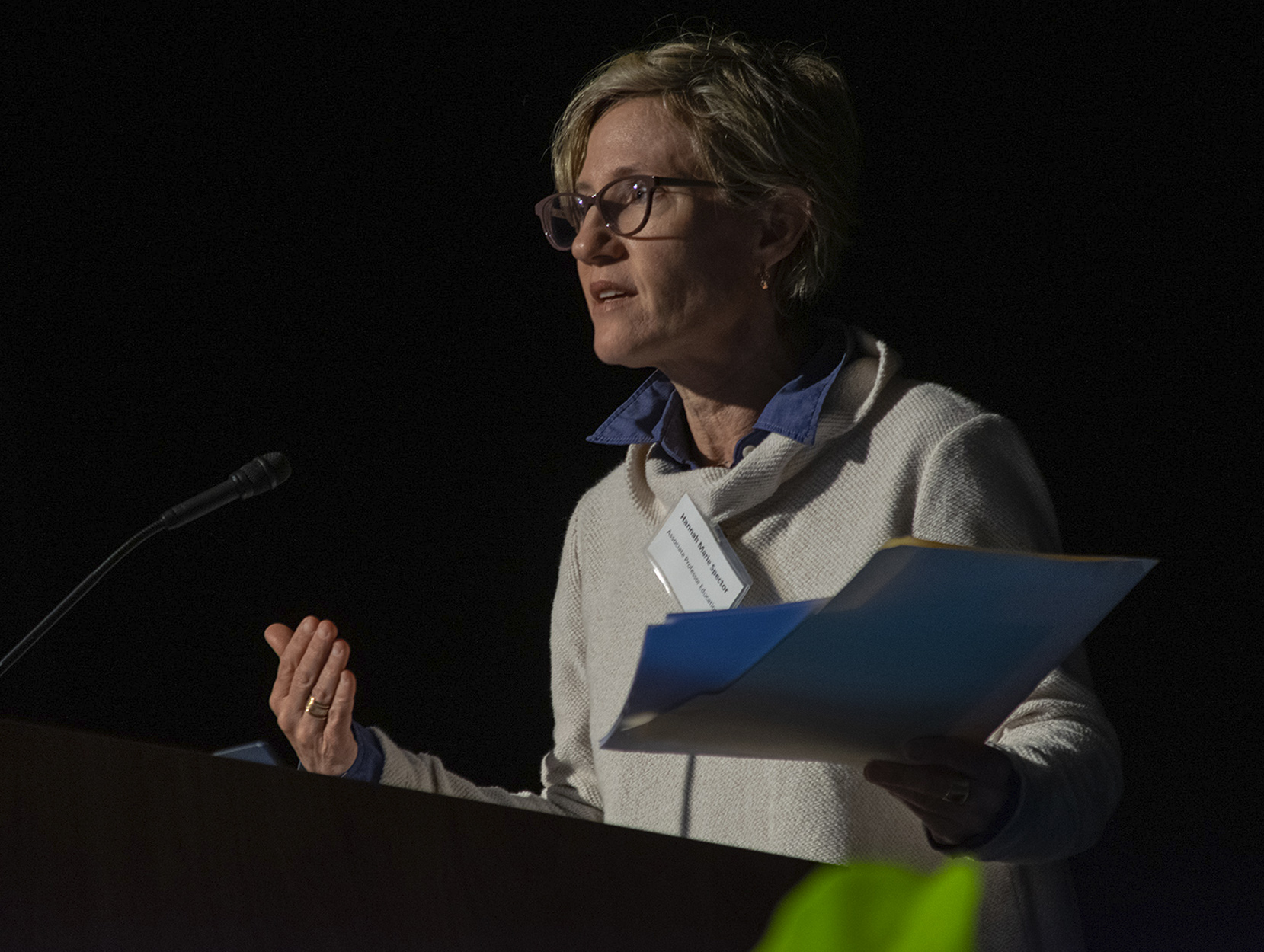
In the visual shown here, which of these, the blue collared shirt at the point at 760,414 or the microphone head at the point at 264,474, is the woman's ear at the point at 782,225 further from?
the microphone head at the point at 264,474

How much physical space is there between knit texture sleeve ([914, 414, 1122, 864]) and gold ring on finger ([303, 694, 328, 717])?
2.38 ft

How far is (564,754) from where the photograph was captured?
1.71 m

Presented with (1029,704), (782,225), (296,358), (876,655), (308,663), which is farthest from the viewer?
A: (296,358)

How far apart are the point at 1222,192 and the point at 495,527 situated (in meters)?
1.67

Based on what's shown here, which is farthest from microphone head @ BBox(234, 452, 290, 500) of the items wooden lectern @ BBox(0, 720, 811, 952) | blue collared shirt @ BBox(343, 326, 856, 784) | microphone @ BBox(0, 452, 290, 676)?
wooden lectern @ BBox(0, 720, 811, 952)

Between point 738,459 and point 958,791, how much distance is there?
76cm

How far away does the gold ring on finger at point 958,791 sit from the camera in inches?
35.9

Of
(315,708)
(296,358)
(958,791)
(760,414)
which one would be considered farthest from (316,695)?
(296,358)

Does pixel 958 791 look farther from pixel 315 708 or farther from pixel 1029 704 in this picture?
pixel 315 708

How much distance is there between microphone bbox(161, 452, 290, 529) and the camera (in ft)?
4.65

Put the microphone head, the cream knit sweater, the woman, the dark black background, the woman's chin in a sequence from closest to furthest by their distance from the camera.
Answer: the cream knit sweater → the woman → the microphone head → the woman's chin → the dark black background

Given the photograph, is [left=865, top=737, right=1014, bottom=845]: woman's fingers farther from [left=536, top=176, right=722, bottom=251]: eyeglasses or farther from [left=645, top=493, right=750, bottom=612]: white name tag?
[left=536, top=176, right=722, bottom=251]: eyeglasses

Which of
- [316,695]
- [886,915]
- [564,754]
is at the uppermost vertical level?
[886,915]

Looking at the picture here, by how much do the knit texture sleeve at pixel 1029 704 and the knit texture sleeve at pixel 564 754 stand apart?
60 centimetres
